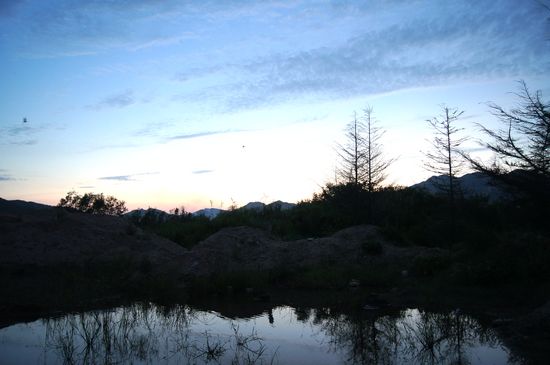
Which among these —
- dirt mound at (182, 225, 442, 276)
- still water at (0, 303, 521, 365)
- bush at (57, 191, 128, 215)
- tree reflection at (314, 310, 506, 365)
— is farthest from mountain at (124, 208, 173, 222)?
tree reflection at (314, 310, 506, 365)

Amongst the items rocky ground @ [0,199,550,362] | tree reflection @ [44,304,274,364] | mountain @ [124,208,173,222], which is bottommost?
tree reflection @ [44,304,274,364]

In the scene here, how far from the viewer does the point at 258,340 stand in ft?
27.2

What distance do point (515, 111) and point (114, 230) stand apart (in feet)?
49.3

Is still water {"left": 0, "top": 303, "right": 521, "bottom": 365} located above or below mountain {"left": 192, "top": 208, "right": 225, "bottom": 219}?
below

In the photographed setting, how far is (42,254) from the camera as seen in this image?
611 inches

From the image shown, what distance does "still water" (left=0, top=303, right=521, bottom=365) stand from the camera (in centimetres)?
716

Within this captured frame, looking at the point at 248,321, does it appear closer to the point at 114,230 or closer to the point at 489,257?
the point at 489,257

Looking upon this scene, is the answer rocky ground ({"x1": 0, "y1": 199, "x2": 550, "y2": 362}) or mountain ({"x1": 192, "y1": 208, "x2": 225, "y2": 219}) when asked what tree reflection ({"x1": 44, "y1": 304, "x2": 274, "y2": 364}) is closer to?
rocky ground ({"x1": 0, "y1": 199, "x2": 550, "y2": 362})

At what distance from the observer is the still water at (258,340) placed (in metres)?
7.16

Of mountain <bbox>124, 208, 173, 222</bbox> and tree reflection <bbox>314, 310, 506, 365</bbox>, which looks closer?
tree reflection <bbox>314, 310, 506, 365</bbox>

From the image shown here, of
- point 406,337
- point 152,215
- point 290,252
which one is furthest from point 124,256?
point 152,215

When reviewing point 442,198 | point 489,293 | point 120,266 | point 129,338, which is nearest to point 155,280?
point 120,266

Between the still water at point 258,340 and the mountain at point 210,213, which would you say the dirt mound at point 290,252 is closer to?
the still water at point 258,340

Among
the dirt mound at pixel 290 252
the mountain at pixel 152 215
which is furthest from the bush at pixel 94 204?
the dirt mound at pixel 290 252
